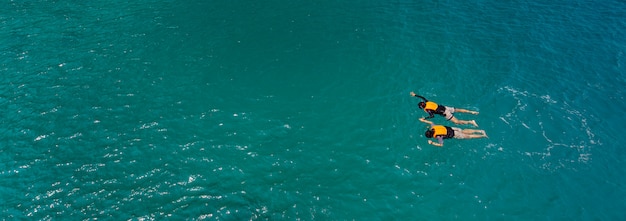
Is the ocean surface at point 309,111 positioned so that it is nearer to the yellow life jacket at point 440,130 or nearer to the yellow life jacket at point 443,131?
the yellow life jacket at point 443,131

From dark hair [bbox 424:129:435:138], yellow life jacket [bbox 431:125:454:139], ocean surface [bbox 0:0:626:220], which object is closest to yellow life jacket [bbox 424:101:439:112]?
ocean surface [bbox 0:0:626:220]

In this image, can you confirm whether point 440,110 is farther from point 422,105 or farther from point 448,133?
point 448,133

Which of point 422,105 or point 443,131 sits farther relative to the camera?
point 422,105

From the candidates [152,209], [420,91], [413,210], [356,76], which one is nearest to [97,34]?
[152,209]

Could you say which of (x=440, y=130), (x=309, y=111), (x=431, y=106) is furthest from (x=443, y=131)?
(x=309, y=111)

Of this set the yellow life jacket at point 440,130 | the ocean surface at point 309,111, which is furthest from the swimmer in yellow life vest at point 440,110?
the yellow life jacket at point 440,130

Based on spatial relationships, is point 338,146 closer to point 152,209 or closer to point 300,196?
point 300,196

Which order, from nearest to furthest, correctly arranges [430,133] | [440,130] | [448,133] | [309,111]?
1. [440,130]
2. [430,133]
3. [448,133]
4. [309,111]
